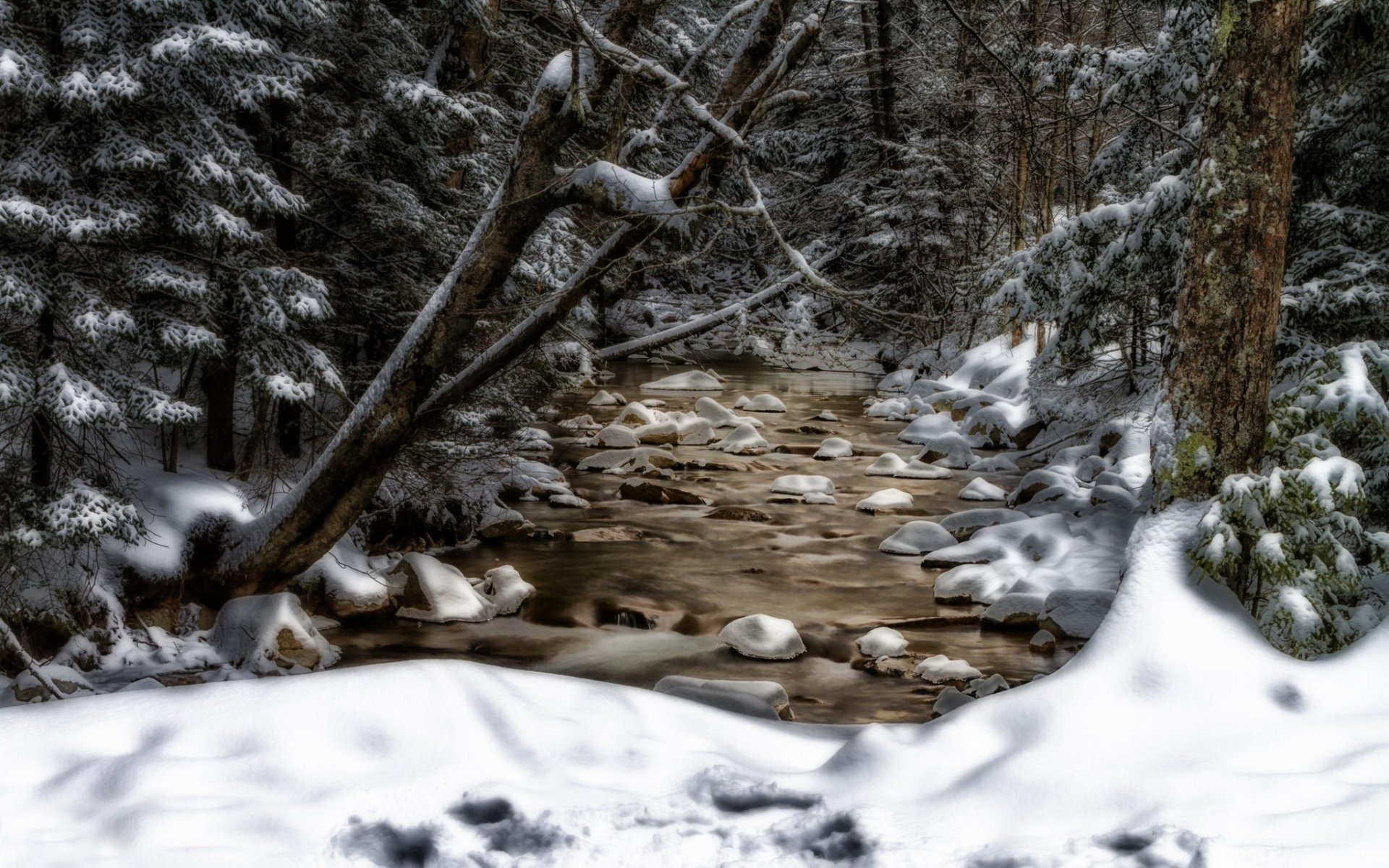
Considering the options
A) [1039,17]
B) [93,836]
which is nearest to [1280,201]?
[93,836]

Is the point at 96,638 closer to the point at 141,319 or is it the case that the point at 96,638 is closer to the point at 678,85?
the point at 141,319

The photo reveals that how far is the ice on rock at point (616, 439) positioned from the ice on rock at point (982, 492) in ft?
16.8

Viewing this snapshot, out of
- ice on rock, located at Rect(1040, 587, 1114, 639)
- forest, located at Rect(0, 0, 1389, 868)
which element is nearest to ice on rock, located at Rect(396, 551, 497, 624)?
forest, located at Rect(0, 0, 1389, 868)

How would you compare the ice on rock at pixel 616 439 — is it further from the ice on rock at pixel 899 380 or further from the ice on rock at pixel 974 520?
the ice on rock at pixel 899 380

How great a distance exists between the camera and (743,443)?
1539 centimetres

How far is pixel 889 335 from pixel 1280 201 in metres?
23.6

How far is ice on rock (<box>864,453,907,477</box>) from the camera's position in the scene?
13.9 m

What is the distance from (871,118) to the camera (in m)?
25.9

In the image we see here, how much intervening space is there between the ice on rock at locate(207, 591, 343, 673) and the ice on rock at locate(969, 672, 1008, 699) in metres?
4.32

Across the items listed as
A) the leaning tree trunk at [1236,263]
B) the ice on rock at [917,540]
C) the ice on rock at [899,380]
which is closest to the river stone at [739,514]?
the ice on rock at [917,540]

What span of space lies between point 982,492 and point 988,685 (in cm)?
593

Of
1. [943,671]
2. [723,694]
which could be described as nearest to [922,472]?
[943,671]

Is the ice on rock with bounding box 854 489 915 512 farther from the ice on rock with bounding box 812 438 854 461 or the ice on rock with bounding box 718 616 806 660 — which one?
the ice on rock with bounding box 718 616 806 660

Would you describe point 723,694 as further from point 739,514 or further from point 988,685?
point 739,514
